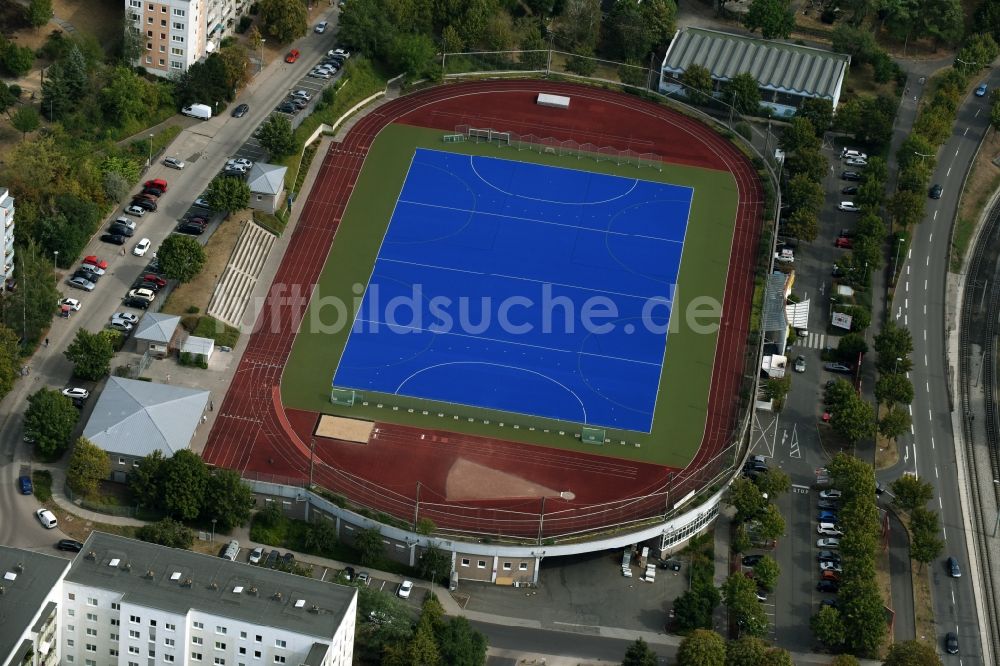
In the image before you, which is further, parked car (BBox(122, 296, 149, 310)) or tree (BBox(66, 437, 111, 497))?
parked car (BBox(122, 296, 149, 310))

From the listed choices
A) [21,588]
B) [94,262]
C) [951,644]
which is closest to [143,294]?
[94,262]

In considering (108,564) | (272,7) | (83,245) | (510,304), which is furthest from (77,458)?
(272,7)

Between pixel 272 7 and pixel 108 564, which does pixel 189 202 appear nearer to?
pixel 272 7

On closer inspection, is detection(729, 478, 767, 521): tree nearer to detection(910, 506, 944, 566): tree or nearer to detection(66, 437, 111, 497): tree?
detection(910, 506, 944, 566): tree

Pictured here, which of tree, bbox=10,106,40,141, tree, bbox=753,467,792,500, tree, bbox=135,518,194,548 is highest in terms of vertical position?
tree, bbox=10,106,40,141

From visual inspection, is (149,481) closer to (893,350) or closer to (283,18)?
(893,350)

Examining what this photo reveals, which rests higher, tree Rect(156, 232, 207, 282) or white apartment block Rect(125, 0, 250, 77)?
white apartment block Rect(125, 0, 250, 77)

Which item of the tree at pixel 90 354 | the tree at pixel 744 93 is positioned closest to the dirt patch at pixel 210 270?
the tree at pixel 90 354

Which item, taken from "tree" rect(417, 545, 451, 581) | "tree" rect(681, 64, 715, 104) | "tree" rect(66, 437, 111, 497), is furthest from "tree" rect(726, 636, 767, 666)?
"tree" rect(681, 64, 715, 104)
